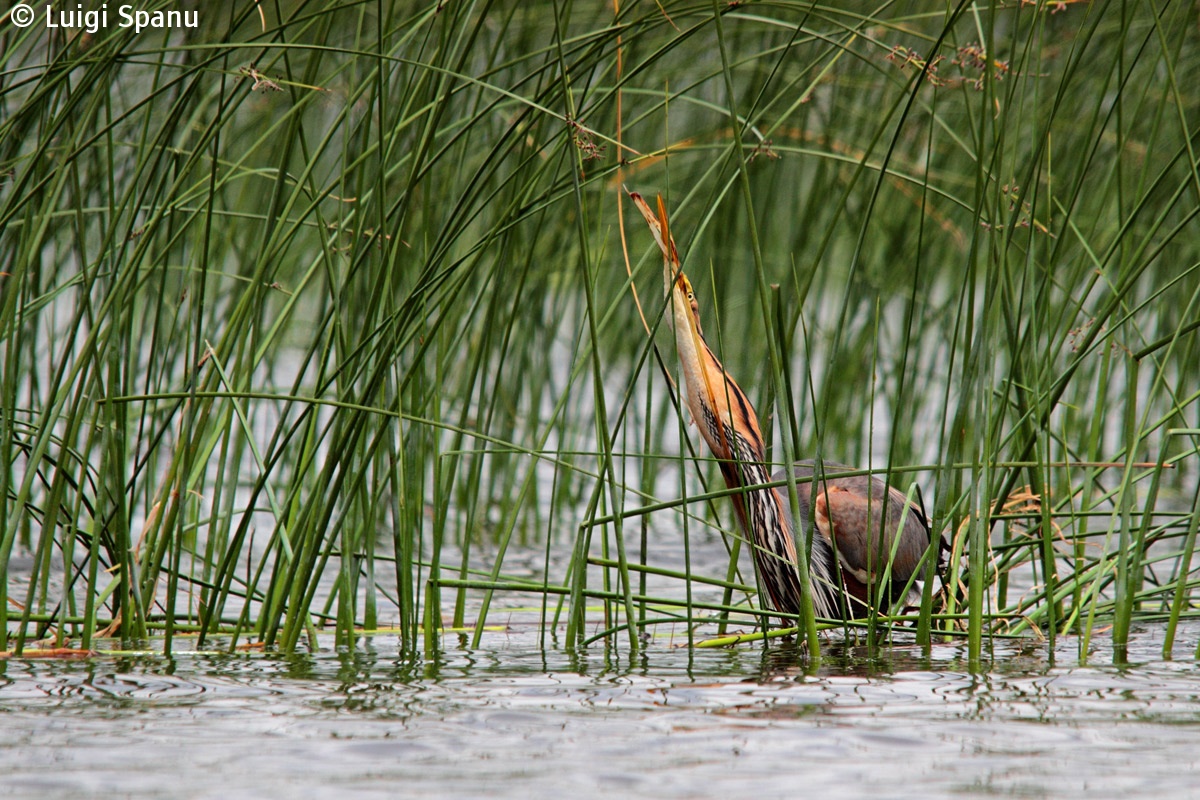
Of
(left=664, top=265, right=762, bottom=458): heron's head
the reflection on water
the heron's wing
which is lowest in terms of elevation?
the reflection on water

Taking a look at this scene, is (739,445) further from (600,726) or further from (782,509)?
(600,726)

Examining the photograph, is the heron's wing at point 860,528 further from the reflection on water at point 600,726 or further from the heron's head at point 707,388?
the reflection on water at point 600,726

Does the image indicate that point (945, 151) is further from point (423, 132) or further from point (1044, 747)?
point (1044, 747)

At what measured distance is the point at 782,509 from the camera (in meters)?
3.10

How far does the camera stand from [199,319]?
2.65m

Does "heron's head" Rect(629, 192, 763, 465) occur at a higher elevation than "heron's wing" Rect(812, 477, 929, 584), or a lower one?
higher

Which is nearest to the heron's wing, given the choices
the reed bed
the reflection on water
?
the reed bed

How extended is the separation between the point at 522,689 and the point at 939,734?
739mm

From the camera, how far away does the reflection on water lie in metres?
1.81

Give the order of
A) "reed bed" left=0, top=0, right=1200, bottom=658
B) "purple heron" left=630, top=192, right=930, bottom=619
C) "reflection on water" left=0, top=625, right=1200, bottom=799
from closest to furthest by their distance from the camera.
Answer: "reflection on water" left=0, top=625, right=1200, bottom=799 < "reed bed" left=0, top=0, right=1200, bottom=658 < "purple heron" left=630, top=192, right=930, bottom=619

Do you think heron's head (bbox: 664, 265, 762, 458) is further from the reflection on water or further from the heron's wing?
the reflection on water

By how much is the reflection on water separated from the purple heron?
1.08ft

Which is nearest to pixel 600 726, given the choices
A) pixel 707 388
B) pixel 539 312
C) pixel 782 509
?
pixel 707 388

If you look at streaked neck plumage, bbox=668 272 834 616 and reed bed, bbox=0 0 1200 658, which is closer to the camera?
reed bed, bbox=0 0 1200 658
